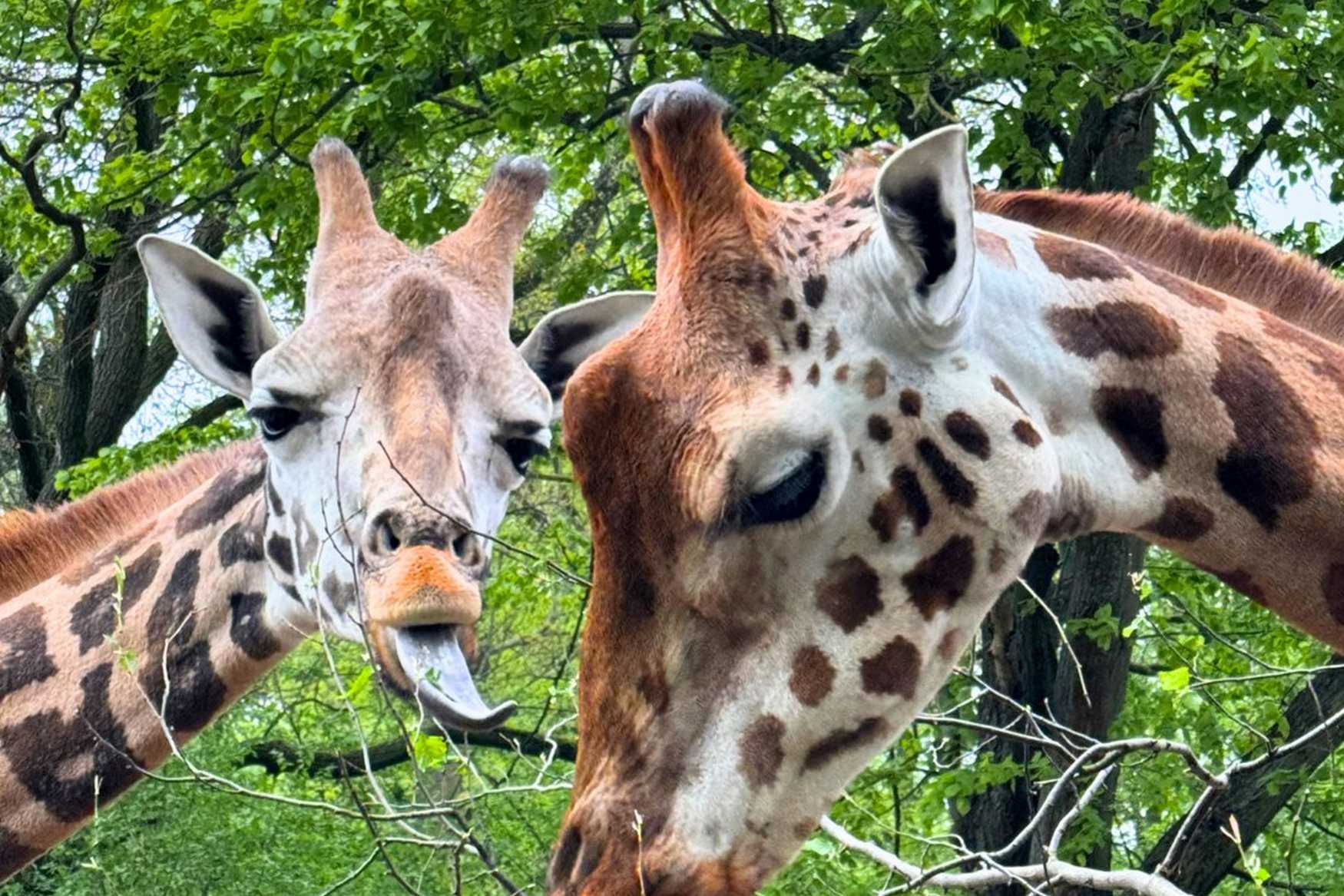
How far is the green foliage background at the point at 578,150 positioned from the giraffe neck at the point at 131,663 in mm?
2490

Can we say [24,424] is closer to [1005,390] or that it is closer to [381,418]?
[381,418]

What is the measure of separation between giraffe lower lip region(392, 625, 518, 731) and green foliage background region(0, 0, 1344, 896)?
297cm

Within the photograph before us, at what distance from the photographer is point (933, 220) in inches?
114

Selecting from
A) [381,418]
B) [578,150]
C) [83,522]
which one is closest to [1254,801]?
[578,150]

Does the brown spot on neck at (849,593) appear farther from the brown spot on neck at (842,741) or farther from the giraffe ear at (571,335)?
the giraffe ear at (571,335)

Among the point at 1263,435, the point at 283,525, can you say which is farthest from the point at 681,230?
the point at 283,525

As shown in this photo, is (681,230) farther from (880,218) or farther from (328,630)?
(328,630)

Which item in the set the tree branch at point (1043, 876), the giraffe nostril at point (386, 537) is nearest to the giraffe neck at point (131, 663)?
the giraffe nostril at point (386, 537)

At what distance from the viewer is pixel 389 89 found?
9508mm

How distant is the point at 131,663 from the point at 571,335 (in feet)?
5.01

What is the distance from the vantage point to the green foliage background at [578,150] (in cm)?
863

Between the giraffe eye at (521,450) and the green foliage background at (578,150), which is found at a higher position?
the giraffe eye at (521,450)

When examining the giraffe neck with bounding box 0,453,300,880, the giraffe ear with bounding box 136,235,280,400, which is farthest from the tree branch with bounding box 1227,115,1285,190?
the giraffe neck with bounding box 0,453,300,880

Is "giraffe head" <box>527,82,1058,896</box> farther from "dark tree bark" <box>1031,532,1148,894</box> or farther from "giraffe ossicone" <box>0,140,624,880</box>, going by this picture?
"dark tree bark" <box>1031,532,1148,894</box>
